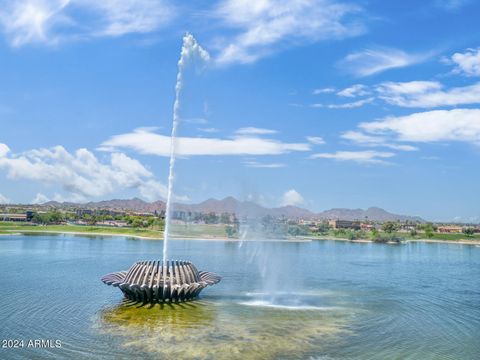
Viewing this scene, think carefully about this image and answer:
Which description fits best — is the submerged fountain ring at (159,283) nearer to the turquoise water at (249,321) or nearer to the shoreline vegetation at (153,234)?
the turquoise water at (249,321)

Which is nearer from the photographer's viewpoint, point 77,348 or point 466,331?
point 77,348

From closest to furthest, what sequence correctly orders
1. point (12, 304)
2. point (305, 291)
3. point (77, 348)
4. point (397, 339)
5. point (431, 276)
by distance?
point (77, 348)
point (397, 339)
point (12, 304)
point (305, 291)
point (431, 276)

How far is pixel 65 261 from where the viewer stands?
5909 cm

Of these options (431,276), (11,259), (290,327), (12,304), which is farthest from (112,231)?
(290,327)

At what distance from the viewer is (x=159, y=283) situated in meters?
29.1

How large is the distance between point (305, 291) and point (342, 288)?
15.4 ft

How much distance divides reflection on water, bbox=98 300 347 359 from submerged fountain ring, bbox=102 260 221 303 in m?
0.63

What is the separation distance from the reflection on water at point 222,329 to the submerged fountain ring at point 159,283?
0.63 metres

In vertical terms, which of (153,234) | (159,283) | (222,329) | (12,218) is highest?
(12,218)

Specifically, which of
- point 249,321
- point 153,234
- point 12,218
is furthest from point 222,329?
point 12,218

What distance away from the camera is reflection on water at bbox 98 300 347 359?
20.5m

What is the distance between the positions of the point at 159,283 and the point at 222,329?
6.61m

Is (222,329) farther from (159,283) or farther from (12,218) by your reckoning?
(12,218)

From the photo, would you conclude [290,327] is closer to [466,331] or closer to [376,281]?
[466,331]
